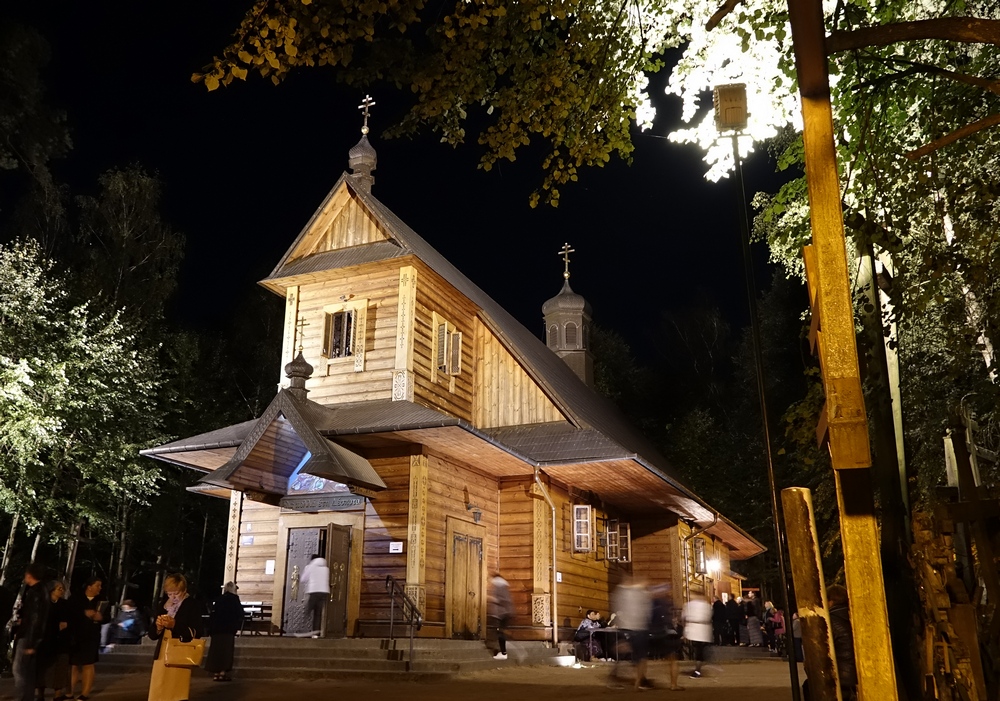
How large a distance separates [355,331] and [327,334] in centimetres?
80

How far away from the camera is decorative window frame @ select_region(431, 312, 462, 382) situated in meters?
18.7

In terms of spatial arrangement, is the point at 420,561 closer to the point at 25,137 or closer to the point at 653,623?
the point at 653,623

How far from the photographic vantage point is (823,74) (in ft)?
13.8

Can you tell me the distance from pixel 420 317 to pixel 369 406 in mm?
2206

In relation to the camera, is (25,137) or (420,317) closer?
(420,317)

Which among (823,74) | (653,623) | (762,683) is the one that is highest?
(823,74)

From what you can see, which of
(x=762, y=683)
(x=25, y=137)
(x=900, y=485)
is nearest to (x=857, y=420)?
(x=900, y=485)

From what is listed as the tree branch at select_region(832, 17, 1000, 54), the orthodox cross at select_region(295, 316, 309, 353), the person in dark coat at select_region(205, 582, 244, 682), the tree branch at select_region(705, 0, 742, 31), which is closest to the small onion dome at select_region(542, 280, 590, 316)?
the orthodox cross at select_region(295, 316, 309, 353)

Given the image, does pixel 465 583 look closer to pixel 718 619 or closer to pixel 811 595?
pixel 718 619

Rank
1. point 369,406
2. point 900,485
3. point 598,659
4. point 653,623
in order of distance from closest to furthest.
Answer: point 900,485 → point 653,623 → point 369,406 → point 598,659

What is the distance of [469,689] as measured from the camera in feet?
36.1

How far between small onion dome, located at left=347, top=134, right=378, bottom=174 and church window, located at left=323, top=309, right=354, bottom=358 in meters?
3.96

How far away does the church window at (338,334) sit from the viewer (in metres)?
18.5

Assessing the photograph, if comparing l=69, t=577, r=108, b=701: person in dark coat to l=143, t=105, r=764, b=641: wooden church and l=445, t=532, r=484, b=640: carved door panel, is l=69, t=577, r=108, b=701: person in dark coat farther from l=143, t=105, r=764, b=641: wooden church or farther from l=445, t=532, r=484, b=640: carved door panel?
l=445, t=532, r=484, b=640: carved door panel
